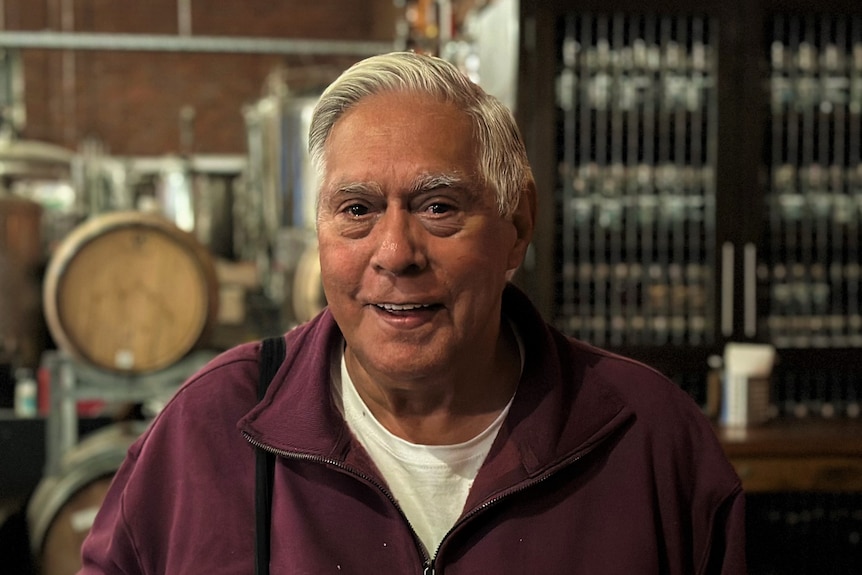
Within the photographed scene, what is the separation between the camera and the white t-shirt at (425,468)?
1.49 metres

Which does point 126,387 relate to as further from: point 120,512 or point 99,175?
point 99,175

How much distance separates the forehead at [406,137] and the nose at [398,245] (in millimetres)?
63

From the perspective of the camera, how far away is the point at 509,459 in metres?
1.49

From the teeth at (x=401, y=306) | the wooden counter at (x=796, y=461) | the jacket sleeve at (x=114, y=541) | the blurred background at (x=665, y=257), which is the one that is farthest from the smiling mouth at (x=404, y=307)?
the blurred background at (x=665, y=257)

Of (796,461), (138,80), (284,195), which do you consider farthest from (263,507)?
(138,80)

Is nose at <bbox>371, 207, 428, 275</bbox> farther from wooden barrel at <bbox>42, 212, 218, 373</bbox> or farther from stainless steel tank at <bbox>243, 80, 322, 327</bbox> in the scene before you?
stainless steel tank at <bbox>243, 80, 322, 327</bbox>

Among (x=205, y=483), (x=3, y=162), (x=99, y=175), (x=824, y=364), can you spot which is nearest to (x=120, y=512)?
(x=205, y=483)

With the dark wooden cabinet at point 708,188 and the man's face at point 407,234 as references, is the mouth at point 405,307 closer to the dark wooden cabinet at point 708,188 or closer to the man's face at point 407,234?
the man's face at point 407,234

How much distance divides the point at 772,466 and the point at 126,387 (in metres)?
2.34

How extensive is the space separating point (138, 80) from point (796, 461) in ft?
28.9

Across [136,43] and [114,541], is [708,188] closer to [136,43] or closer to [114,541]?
[136,43]

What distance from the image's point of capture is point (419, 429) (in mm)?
1547

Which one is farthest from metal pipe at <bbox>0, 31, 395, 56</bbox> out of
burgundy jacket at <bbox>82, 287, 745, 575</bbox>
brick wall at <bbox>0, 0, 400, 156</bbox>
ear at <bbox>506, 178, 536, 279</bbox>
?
brick wall at <bbox>0, 0, 400, 156</bbox>

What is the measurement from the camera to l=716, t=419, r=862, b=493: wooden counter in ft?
12.0
